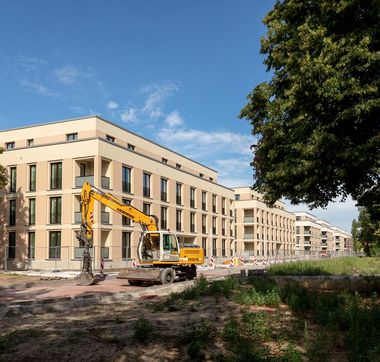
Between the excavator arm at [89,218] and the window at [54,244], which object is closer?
the excavator arm at [89,218]

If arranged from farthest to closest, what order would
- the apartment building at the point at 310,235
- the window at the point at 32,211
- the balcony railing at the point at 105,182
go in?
the apartment building at the point at 310,235 < the window at the point at 32,211 < the balcony railing at the point at 105,182

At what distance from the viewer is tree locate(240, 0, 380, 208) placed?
11.3 meters

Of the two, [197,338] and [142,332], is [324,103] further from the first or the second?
[142,332]

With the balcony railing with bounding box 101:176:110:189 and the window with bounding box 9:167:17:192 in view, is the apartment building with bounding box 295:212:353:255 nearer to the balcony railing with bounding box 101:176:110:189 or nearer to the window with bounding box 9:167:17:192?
the balcony railing with bounding box 101:176:110:189

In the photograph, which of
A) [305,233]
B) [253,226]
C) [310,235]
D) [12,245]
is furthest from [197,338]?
[305,233]

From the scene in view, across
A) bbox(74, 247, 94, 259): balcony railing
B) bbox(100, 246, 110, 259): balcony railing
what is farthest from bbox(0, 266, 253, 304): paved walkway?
bbox(100, 246, 110, 259): balcony railing

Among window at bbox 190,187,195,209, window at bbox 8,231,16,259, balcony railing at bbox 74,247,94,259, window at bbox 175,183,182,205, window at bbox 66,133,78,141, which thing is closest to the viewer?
balcony railing at bbox 74,247,94,259

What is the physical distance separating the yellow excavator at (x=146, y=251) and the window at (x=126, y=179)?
15266mm

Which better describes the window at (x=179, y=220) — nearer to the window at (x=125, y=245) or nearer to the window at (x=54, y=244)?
the window at (x=125, y=245)

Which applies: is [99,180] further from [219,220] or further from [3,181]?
[219,220]

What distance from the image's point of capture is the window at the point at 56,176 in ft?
120

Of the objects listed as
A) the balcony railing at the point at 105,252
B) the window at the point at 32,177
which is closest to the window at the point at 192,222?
the balcony railing at the point at 105,252

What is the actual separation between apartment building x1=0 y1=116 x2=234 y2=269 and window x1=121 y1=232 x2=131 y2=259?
82 millimetres

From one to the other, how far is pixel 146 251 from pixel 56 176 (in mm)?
16619
